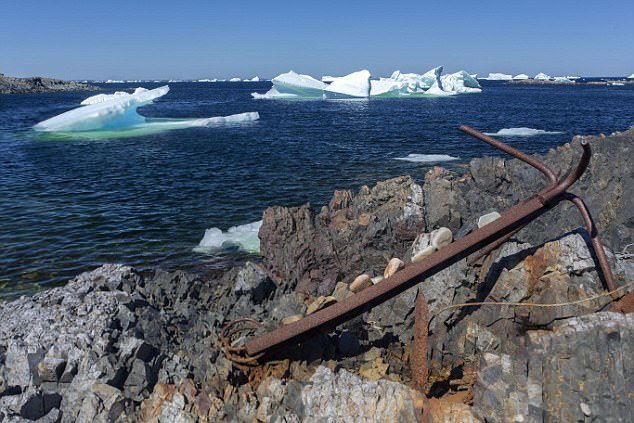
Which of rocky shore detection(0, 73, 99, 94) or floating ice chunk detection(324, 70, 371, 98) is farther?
rocky shore detection(0, 73, 99, 94)

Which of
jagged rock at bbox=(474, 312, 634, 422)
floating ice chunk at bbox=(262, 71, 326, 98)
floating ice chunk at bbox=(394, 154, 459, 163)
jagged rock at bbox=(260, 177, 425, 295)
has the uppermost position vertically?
floating ice chunk at bbox=(262, 71, 326, 98)

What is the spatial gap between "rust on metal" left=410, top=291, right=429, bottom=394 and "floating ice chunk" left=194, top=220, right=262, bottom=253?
7.51 m

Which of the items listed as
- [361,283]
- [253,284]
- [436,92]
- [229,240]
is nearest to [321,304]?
[361,283]

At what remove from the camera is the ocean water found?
466 inches

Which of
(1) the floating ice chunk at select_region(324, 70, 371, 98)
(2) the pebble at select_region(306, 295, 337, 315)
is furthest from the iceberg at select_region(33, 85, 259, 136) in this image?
(2) the pebble at select_region(306, 295, 337, 315)

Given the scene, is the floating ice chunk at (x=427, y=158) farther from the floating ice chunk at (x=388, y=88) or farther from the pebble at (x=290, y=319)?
the floating ice chunk at (x=388, y=88)

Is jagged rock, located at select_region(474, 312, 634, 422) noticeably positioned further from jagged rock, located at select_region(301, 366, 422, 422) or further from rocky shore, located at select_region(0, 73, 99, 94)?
rocky shore, located at select_region(0, 73, 99, 94)

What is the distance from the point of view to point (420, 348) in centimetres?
439

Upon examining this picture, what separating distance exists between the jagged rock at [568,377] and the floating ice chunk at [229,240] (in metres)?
8.39

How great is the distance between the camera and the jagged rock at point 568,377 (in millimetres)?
3375

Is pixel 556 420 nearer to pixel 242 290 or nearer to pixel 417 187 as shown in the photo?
pixel 242 290

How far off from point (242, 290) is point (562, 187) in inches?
156

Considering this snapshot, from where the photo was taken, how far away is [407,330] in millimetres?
5477

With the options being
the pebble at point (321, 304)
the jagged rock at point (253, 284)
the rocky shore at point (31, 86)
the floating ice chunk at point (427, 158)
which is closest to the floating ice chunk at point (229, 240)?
the jagged rock at point (253, 284)
